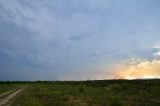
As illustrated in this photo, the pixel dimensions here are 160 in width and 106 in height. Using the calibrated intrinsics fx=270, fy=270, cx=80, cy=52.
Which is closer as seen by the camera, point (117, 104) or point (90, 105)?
point (117, 104)


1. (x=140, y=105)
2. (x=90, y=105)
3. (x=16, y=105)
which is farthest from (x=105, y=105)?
(x=16, y=105)

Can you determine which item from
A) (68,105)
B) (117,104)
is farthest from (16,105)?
(117,104)

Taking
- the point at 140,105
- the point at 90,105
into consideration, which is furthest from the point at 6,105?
the point at 140,105

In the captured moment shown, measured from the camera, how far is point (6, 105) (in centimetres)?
2472

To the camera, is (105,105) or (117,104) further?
(105,105)

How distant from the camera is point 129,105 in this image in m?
24.2

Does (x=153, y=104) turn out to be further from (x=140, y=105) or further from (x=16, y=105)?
(x=16, y=105)

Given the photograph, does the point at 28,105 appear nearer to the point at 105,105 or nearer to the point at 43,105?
the point at 43,105

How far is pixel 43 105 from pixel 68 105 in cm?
226

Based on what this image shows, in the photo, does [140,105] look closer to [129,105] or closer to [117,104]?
[129,105]

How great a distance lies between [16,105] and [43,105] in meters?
2.57

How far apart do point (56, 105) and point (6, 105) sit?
4611 millimetres

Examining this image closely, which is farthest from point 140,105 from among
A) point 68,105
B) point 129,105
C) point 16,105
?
point 16,105

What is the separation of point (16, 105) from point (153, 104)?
41.3 feet
